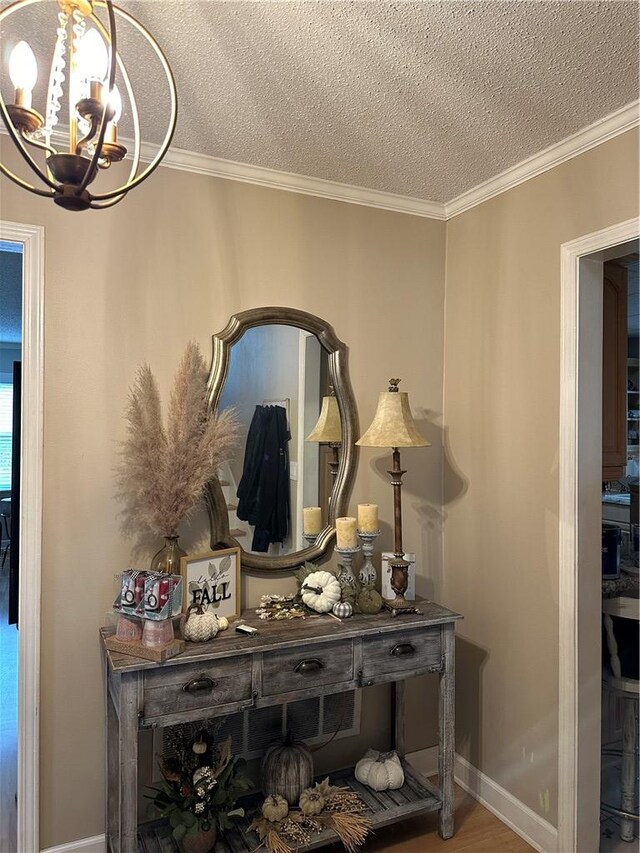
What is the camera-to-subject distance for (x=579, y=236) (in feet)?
7.18

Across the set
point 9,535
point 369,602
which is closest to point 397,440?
point 369,602

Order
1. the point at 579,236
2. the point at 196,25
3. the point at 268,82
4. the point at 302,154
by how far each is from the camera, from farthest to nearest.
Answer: the point at 302,154, the point at 579,236, the point at 268,82, the point at 196,25

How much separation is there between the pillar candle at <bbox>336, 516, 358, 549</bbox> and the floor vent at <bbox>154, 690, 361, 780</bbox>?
0.65 meters

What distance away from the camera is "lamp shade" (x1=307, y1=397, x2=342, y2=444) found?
8.52 feet

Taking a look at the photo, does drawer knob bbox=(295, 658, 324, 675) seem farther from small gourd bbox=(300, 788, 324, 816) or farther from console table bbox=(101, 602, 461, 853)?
small gourd bbox=(300, 788, 324, 816)

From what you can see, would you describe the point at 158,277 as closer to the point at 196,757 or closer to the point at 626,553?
the point at 196,757

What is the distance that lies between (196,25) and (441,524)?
2209 millimetres

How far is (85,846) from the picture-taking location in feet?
7.07

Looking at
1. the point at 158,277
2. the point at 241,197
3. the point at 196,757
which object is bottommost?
the point at 196,757

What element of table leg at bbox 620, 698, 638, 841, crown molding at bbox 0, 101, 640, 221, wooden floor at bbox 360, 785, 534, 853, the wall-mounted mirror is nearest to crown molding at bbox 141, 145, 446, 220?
crown molding at bbox 0, 101, 640, 221

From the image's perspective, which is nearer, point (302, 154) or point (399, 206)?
point (302, 154)

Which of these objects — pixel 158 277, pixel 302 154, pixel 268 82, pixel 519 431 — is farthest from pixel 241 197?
pixel 519 431

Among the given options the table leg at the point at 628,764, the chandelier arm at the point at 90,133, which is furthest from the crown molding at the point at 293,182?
the table leg at the point at 628,764

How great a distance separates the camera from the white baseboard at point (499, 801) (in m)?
2.27
